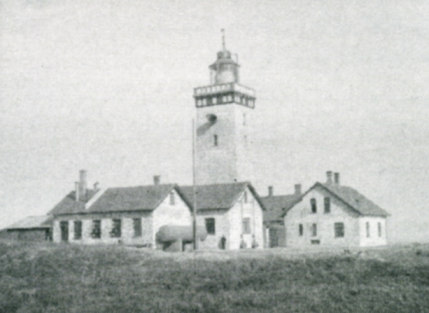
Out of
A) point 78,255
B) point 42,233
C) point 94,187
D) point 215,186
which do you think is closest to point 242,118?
point 215,186

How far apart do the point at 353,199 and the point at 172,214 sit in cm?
1555

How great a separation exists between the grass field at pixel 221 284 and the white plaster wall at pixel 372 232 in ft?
70.2

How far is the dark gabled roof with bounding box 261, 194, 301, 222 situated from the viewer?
52.2 meters

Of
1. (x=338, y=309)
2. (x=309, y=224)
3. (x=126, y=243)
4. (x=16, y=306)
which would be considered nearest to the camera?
(x=338, y=309)

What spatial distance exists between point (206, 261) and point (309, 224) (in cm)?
2496

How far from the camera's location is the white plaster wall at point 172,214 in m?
39.8

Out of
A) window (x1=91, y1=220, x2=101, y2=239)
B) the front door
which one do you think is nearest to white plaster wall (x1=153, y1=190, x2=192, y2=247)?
window (x1=91, y1=220, x2=101, y2=239)

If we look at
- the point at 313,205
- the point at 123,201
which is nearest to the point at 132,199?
the point at 123,201

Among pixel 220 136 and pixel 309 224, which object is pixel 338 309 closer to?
pixel 309 224

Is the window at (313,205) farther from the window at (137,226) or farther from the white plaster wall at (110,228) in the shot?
the window at (137,226)

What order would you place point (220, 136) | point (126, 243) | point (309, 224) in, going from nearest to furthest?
point (126, 243) → point (309, 224) → point (220, 136)

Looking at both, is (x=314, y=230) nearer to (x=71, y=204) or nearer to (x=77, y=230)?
(x=77, y=230)

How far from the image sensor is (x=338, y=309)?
16.8m

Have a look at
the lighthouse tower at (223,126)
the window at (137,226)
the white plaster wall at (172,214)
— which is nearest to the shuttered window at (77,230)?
the window at (137,226)
